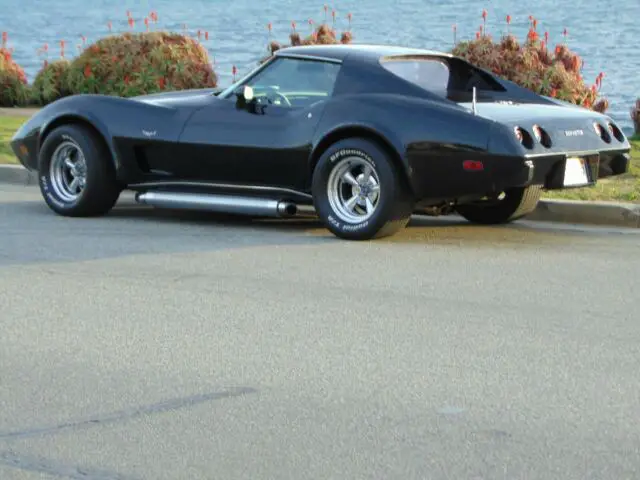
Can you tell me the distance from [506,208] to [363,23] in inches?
2263

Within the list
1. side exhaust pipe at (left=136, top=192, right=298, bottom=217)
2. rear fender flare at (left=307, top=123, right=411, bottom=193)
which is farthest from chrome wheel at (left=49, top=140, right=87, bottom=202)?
rear fender flare at (left=307, top=123, right=411, bottom=193)

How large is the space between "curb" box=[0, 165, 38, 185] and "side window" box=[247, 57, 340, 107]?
363cm

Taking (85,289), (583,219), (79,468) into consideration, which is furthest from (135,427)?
(583,219)

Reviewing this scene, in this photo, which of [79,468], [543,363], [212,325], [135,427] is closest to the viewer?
[79,468]

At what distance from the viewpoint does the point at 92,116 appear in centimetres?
1246

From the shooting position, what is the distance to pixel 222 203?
1196 centimetres

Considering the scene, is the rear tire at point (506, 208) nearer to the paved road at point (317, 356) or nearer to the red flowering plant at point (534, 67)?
the paved road at point (317, 356)

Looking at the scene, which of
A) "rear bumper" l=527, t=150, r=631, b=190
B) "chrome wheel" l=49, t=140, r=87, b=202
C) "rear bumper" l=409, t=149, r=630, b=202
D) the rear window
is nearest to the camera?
"rear bumper" l=409, t=149, r=630, b=202

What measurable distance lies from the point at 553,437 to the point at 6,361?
2.63 m

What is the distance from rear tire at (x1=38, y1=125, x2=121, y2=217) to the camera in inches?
491

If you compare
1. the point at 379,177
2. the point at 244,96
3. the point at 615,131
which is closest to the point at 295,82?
the point at 244,96

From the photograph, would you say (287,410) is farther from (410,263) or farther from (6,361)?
(410,263)

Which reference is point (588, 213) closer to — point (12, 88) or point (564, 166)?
point (564, 166)

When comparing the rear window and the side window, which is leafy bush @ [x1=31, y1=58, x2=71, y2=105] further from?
the rear window
